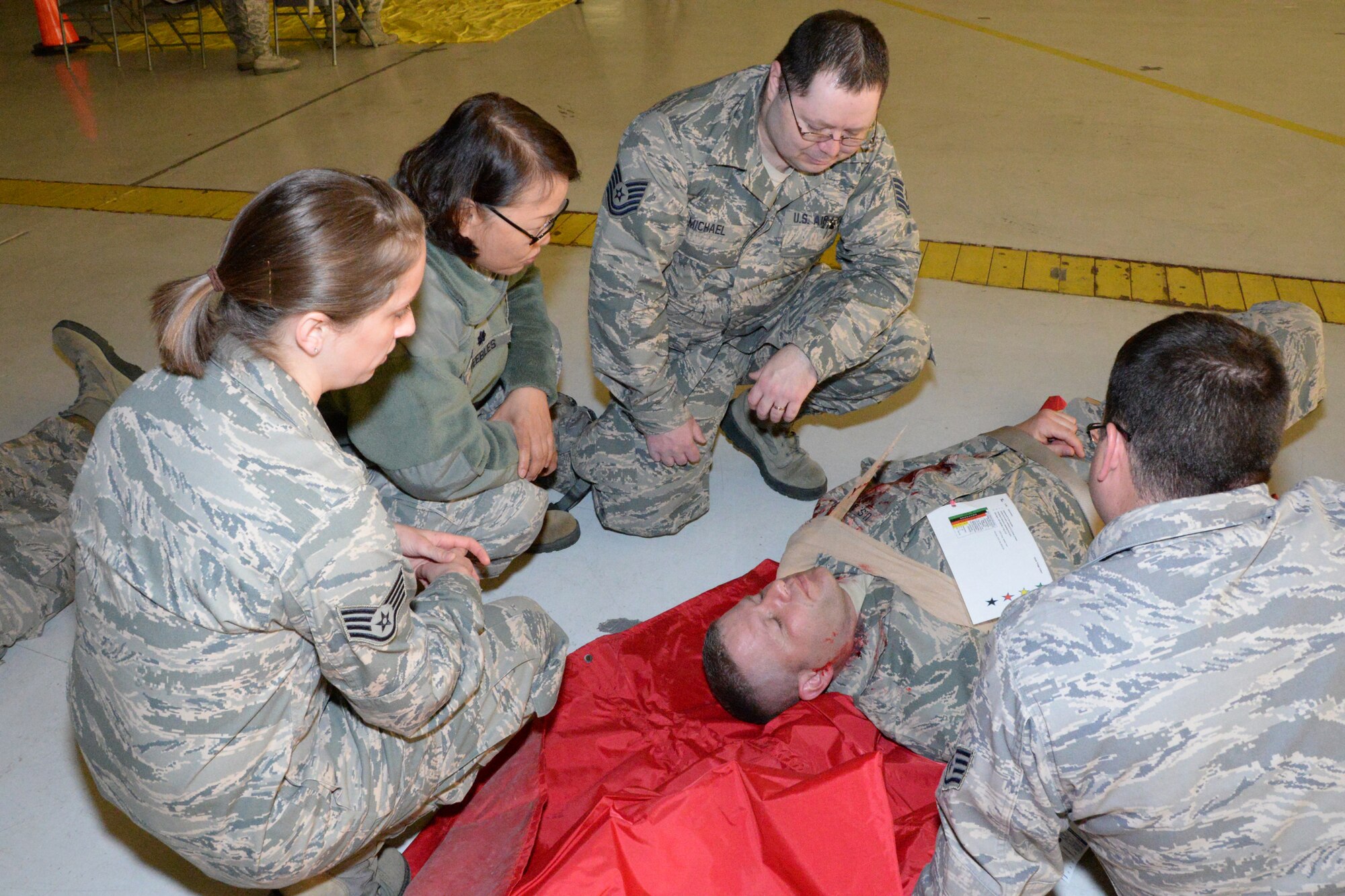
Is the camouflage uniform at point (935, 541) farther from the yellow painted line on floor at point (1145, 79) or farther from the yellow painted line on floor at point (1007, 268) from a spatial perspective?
the yellow painted line on floor at point (1145, 79)

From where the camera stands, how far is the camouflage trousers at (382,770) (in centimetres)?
147

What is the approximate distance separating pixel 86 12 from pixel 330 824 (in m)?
8.94

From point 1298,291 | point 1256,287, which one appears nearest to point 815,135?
point 1256,287

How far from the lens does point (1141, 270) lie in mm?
3770

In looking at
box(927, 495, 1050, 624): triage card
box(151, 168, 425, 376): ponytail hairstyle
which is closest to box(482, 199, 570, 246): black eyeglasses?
box(151, 168, 425, 376): ponytail hairstyle

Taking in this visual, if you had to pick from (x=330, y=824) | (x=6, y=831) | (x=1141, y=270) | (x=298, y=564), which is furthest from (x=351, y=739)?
(x=1141, y=270)

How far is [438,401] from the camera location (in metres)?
2.06

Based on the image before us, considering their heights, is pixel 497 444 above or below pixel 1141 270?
above

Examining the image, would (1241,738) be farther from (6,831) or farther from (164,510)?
(6,831)

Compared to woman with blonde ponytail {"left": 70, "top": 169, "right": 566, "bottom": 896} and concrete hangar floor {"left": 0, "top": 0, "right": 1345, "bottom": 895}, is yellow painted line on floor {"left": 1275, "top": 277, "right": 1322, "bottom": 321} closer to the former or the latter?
concrete hangar floor {"left": 0, "top": 0, "right": 1345, "bottom": 895}

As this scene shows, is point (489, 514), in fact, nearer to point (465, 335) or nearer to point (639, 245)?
point (465, 335)

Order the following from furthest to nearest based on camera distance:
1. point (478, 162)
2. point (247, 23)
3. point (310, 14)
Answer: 1. point (310, 14)
2. point (247, 23)
3. point (478, 162)

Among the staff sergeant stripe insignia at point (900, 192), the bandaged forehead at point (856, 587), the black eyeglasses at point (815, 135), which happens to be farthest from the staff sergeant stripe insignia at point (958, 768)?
the staff sergeant stripe insignia at point (900, 192)

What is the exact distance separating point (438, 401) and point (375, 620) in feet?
2.51
